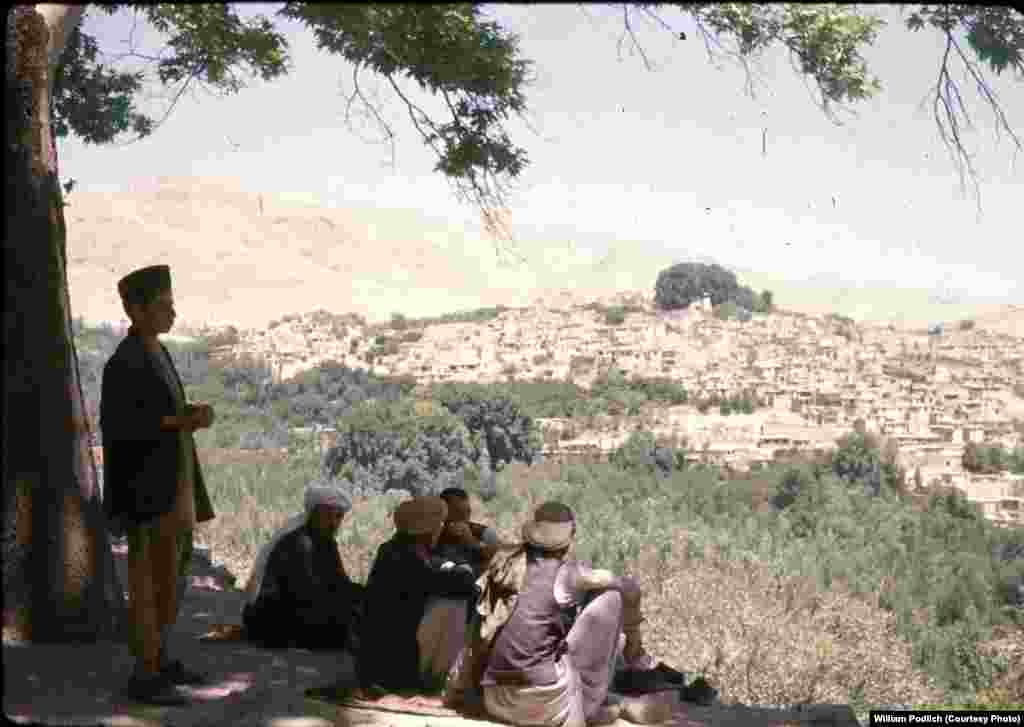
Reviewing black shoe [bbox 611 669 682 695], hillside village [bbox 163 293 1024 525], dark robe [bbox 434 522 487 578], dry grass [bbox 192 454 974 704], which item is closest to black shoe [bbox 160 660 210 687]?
dark robe [bbox 434 522 487 578]

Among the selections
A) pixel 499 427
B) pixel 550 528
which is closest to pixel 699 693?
pixel 550 528

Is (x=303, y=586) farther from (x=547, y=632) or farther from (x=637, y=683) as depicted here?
(x=637, y=683)

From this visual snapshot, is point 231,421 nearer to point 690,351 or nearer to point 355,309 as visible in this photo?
point 690,351

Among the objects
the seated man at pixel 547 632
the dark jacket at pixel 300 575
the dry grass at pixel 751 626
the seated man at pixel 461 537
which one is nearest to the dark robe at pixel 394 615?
the seated man at pixel 547 632

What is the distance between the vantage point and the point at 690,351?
3083 centimetres

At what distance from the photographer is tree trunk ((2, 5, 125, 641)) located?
16.0 ft

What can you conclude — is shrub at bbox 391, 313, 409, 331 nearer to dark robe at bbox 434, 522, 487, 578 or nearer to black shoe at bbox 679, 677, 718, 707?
dark robe at bbox 434, 522, 487, 578

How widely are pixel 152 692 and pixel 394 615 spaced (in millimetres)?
1122

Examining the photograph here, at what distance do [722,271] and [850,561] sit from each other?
94.5ft

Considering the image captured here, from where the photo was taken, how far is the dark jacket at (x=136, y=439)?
4402 millimetres

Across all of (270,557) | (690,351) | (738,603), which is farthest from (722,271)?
(270,557)

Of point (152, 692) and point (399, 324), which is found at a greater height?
point (399, 324)

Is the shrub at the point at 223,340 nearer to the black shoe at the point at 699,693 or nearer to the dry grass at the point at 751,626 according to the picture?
the dry grass at the point at 751,626

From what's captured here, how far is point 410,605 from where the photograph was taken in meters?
5.17
